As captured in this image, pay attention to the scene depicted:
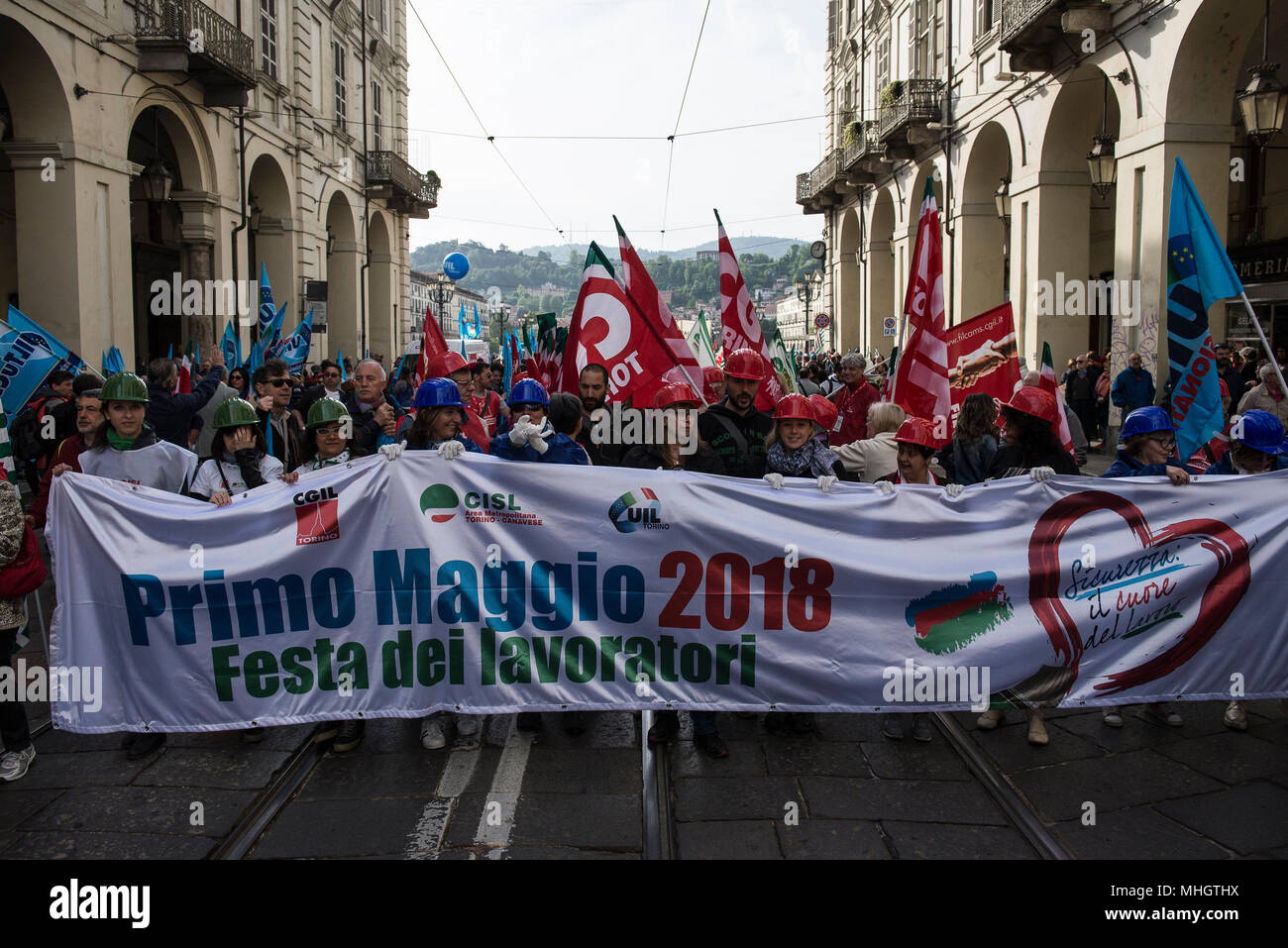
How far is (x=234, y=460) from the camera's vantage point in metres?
5.23

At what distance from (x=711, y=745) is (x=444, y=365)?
209 inches

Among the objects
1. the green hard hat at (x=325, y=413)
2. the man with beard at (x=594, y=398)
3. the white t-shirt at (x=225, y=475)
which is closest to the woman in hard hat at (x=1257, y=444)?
the man with beard at (x=594, y=398)

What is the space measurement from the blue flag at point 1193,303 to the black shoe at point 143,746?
5.69 meters

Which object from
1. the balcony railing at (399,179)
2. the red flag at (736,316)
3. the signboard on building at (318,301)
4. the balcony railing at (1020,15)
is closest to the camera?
the red flag at (736,316)

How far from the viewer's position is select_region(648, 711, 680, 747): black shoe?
488cm

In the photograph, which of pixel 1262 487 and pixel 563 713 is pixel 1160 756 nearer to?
pixel 1262 487

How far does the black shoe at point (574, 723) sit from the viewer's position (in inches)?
198

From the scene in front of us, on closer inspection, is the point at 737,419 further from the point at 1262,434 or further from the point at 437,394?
the point at 1262,434

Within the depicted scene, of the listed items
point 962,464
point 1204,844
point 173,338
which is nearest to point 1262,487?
point 962,464

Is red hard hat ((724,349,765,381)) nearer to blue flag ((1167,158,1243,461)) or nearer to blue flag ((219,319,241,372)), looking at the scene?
blue flag ((1167,158,1243,461))

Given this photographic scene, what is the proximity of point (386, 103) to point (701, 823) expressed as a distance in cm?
3505

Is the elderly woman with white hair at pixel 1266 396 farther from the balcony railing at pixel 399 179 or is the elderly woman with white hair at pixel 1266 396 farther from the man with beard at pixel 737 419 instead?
the balcony railing at pixel 399 179

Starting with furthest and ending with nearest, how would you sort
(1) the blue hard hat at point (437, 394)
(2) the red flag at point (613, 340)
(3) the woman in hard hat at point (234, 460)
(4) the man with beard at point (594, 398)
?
(2) the red flag at point (613, 340), (4) the man with beard at point (594, 398), (1) the blue hard hat at point (437, 394), (3) the woman in hard hat at point (234, 460)

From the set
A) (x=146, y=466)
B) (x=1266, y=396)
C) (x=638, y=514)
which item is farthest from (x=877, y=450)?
(x=1266, y=396)
